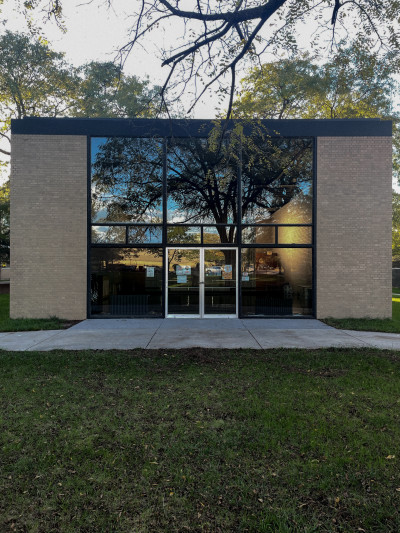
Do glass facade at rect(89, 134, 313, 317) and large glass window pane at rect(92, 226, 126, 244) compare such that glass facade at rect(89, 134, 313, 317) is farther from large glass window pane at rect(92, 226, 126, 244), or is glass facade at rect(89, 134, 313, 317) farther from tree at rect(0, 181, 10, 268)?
tree at rect(0, 181, 10, 268)

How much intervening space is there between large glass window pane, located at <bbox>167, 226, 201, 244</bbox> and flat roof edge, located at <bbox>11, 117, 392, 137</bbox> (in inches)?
110

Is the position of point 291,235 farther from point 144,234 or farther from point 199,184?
point 144,234

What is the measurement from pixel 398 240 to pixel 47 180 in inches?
1227

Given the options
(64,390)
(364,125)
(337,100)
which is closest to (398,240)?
(337,100)

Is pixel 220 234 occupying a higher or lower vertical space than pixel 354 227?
lower

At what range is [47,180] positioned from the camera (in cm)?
1000

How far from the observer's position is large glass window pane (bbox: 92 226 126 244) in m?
10.1

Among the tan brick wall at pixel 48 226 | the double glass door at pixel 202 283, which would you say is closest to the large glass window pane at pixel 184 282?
the double glass door at pixel 202 283

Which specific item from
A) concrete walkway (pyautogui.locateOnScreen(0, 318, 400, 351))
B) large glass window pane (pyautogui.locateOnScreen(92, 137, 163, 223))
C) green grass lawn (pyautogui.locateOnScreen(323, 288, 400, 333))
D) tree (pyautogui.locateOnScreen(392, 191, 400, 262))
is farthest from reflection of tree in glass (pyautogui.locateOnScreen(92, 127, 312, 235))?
tree (pyautogui.locateOnScreen(392, 191, 400, 262))

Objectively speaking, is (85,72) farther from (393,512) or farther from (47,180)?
(393,512)

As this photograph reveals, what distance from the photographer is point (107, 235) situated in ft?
33.3

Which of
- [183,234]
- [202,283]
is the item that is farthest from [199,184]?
[202,283]

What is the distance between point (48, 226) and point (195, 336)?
18.5 feet

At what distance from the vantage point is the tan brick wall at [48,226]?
9.90 meters
